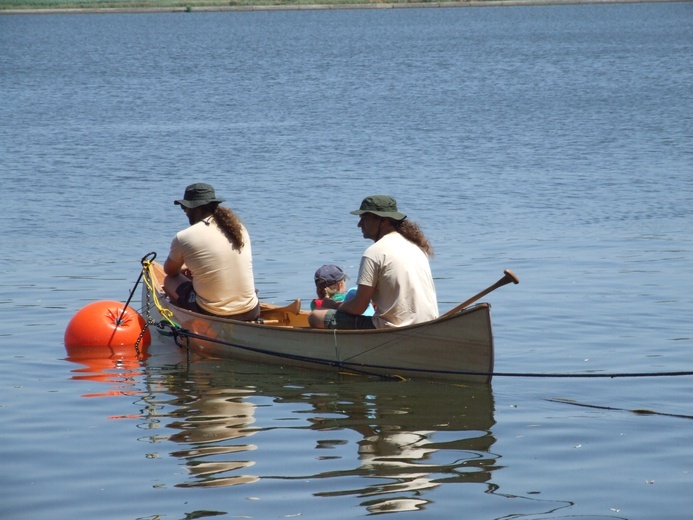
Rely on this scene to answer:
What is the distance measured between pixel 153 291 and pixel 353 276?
11.2ft

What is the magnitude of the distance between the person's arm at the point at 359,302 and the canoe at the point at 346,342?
200 mm

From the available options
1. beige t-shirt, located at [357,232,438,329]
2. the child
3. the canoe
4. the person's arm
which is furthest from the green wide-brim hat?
the child

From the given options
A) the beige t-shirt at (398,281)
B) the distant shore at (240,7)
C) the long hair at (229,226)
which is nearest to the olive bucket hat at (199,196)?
the long hair at (229,226)

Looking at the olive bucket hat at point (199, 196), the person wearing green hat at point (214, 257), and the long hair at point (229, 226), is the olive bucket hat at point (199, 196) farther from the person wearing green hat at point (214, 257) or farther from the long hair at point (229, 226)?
the long hair at point (229, 226)

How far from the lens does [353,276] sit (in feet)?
43.7

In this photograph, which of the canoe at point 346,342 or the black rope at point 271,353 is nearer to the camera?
the canoe at point 346,342

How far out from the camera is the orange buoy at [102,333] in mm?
10273

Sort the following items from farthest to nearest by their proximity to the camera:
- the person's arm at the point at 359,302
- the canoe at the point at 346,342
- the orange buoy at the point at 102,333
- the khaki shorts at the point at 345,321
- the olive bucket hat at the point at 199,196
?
1. the orange buoy at the point at 102,333
2. the olive bucket hat at the point at 199,196
3. the khaki shorts at the point at 345,321
4. the person's arm at the point at 359,302
5. the canoe at the point at 346,342

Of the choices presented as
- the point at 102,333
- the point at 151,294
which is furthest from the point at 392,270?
the point at 102,333

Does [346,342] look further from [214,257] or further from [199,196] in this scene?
[199,196]

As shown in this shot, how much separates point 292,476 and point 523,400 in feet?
7.61

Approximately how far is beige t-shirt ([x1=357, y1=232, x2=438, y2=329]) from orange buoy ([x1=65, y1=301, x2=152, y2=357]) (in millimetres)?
2566

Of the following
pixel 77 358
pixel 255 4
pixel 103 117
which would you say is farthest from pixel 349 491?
pixel 255 4

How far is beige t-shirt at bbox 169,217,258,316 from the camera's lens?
966 centimetres
